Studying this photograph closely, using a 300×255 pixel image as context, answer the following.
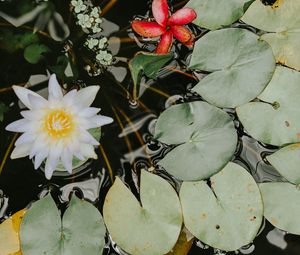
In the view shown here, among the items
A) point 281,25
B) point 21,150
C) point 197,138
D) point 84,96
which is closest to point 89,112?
point 84,96

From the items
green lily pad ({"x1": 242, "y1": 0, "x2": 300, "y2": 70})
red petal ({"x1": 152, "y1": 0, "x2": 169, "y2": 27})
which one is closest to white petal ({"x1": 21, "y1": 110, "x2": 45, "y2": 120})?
red petal ({"x1": 152, "y1": 0, "x2": 169, "y2": 27})

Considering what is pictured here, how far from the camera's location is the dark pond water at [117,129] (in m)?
2.16

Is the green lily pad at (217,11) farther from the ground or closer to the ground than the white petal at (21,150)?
farther from the ground

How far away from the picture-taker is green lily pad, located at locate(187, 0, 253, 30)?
2.03 m

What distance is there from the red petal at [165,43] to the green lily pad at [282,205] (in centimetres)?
70

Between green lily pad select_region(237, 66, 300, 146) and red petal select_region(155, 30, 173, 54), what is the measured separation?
1.24 ft

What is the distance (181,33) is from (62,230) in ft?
3.02

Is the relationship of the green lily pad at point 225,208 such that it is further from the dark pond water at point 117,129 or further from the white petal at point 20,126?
the white petal at point 20,126

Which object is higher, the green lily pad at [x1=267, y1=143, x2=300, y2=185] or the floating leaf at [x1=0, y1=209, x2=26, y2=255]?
the green lily pad at [x1=267, y1=143, x2=300, y2=185]

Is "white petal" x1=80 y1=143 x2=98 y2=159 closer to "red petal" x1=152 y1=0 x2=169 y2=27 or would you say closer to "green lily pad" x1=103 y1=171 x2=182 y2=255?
"green lily pad" x1=103 y1=171 x2=182 y2=255

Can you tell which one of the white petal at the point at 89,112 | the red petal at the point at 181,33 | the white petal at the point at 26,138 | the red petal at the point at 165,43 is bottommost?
the white petal at the point at 26,138

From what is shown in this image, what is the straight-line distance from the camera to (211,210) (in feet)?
6.68

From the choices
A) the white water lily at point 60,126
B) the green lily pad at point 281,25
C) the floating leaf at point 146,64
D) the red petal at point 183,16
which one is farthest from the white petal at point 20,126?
the green lily pad at point 281,25

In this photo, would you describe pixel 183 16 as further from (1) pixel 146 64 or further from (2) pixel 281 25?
(2) pixel 281 25
